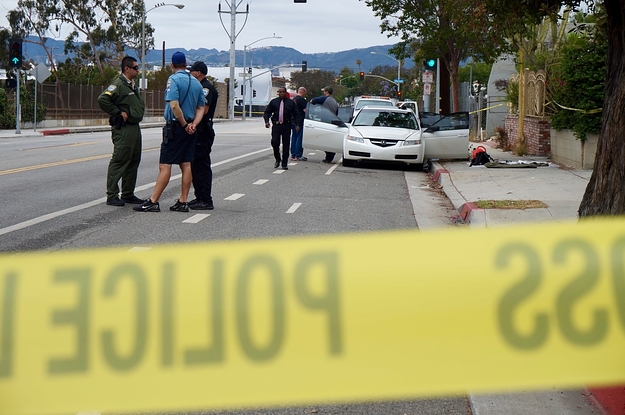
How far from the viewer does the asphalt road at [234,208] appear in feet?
27.8

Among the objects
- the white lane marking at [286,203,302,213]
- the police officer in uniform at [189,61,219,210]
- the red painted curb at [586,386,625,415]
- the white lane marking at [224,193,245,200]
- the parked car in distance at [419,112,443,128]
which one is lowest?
the red painted curb at [586,386,625,415]

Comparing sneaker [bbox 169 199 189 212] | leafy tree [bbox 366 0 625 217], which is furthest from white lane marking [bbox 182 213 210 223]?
leafy tree [bbox 366 0 625 217]

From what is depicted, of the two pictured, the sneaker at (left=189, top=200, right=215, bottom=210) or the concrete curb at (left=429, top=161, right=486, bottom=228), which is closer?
the concrete curb at (left=429, top=161, right=486, bottom=228)

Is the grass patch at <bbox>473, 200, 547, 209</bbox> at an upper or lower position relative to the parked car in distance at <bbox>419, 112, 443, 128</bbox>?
lower

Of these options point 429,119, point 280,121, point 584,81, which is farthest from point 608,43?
point 429,119

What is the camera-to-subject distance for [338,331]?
192 cm

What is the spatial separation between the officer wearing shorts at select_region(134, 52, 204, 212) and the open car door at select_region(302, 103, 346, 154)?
31.1 feet

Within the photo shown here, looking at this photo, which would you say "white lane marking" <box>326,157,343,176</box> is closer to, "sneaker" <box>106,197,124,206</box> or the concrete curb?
the concrete curb

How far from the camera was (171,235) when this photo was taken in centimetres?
897

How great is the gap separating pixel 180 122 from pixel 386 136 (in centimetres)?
935

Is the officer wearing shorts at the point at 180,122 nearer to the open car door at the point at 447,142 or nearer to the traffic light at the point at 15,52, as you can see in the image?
the open car door at the point at 447,142

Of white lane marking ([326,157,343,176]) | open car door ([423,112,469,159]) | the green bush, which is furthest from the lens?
open car door ([423,112,469,159])

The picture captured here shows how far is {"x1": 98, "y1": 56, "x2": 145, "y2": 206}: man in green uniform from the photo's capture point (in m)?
11.1

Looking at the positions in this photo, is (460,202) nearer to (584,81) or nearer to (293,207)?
(293,207)
